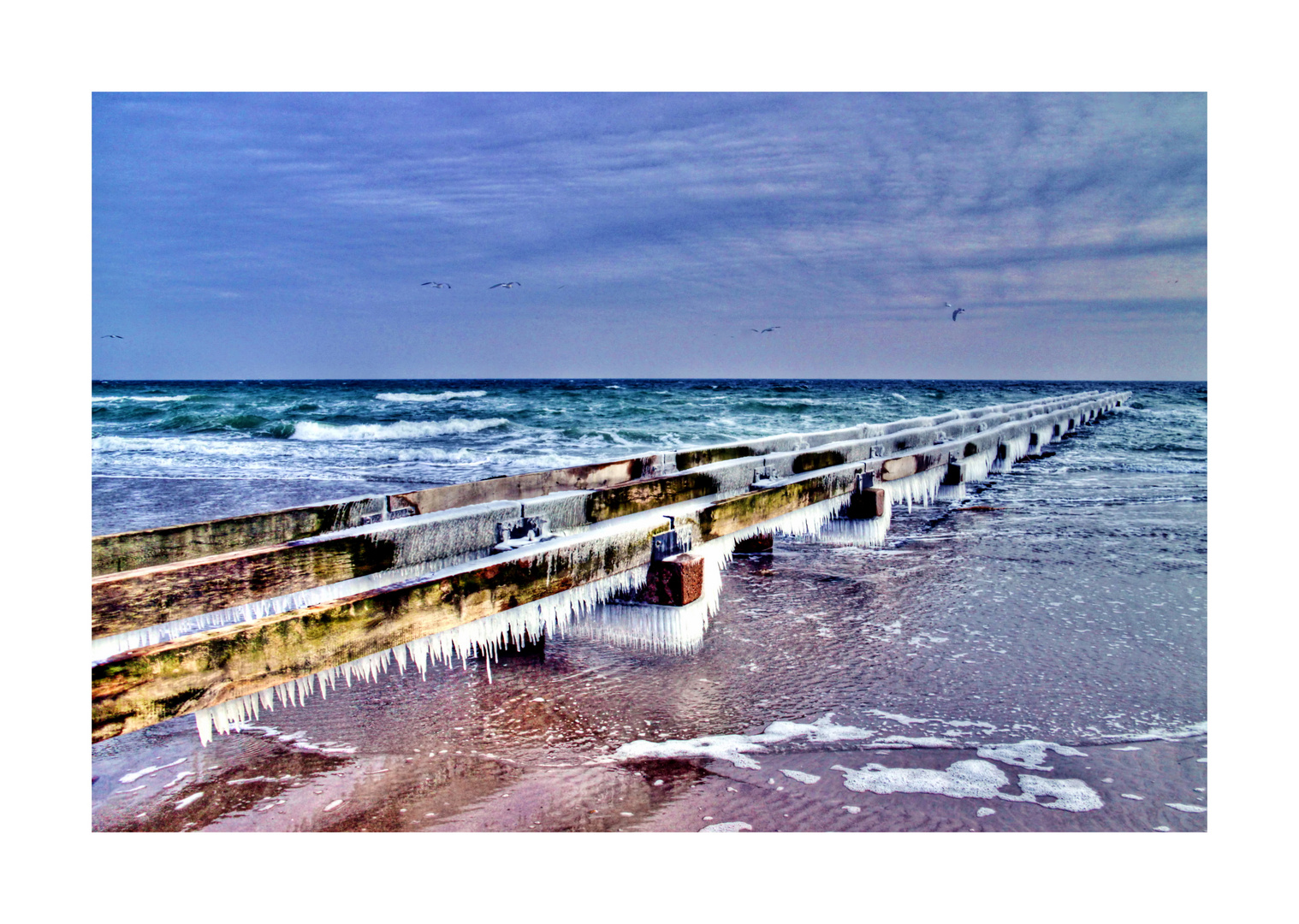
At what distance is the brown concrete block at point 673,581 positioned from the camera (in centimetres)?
309

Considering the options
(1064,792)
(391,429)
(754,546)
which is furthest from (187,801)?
(391,429)

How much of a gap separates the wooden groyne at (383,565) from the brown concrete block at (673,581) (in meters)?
0.02

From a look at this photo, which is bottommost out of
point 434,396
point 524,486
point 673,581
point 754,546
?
point 754,546

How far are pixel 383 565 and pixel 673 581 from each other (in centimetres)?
110

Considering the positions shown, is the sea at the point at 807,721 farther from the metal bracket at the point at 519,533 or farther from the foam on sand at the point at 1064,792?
the metal bracket at the point at 519,533

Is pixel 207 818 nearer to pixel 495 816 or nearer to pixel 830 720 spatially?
pixel 495 816

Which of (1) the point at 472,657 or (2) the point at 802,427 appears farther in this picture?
(2) the point at 802,427

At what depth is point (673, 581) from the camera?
3.11m

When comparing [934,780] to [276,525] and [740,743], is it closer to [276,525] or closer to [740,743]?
[740,743]

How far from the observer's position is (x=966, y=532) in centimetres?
638

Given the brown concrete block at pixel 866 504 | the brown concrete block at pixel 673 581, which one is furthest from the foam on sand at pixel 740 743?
the brown concrete block at pixel 866 504

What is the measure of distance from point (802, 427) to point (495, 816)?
21062 mm

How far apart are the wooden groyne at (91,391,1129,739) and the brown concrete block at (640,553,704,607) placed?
0.02m
